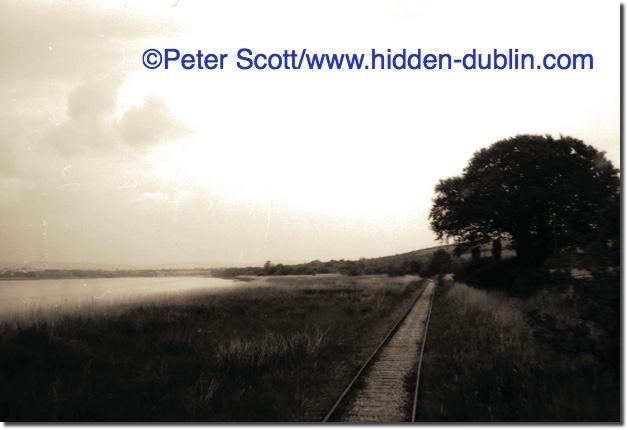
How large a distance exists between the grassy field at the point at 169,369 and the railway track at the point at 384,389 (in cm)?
43

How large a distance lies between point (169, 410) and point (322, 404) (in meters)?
3.01

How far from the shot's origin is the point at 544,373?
8.88m

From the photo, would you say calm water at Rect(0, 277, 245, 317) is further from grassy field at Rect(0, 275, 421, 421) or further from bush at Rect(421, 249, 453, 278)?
bush at Rect(421, 249, 453, 278)

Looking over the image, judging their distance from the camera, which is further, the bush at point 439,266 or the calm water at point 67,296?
the bush at point 439,266

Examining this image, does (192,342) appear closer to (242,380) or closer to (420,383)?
(242,380)

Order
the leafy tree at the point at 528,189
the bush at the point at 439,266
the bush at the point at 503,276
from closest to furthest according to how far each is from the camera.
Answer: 1. the bush at the point at 503,276
2. the leafy tree at the point at 528,189
3. the bush at the point at 439,266

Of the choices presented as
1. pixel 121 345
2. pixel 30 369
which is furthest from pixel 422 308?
pixel 30 369

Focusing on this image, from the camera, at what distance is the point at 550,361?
9727 mm

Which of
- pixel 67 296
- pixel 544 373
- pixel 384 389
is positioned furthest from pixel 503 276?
pixel 67 296

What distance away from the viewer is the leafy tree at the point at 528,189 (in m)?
26.1

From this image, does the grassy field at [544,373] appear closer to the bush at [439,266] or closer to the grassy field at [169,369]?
the grassy field at [169,369]

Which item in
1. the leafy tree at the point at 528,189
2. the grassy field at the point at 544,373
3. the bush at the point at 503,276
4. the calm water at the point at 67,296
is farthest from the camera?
the leafy tree at the point at 528,189

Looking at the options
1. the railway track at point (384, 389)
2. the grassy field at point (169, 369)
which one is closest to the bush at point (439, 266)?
the grassy field at point (169, 369)

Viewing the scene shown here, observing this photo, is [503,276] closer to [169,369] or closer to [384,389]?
[384,389]
